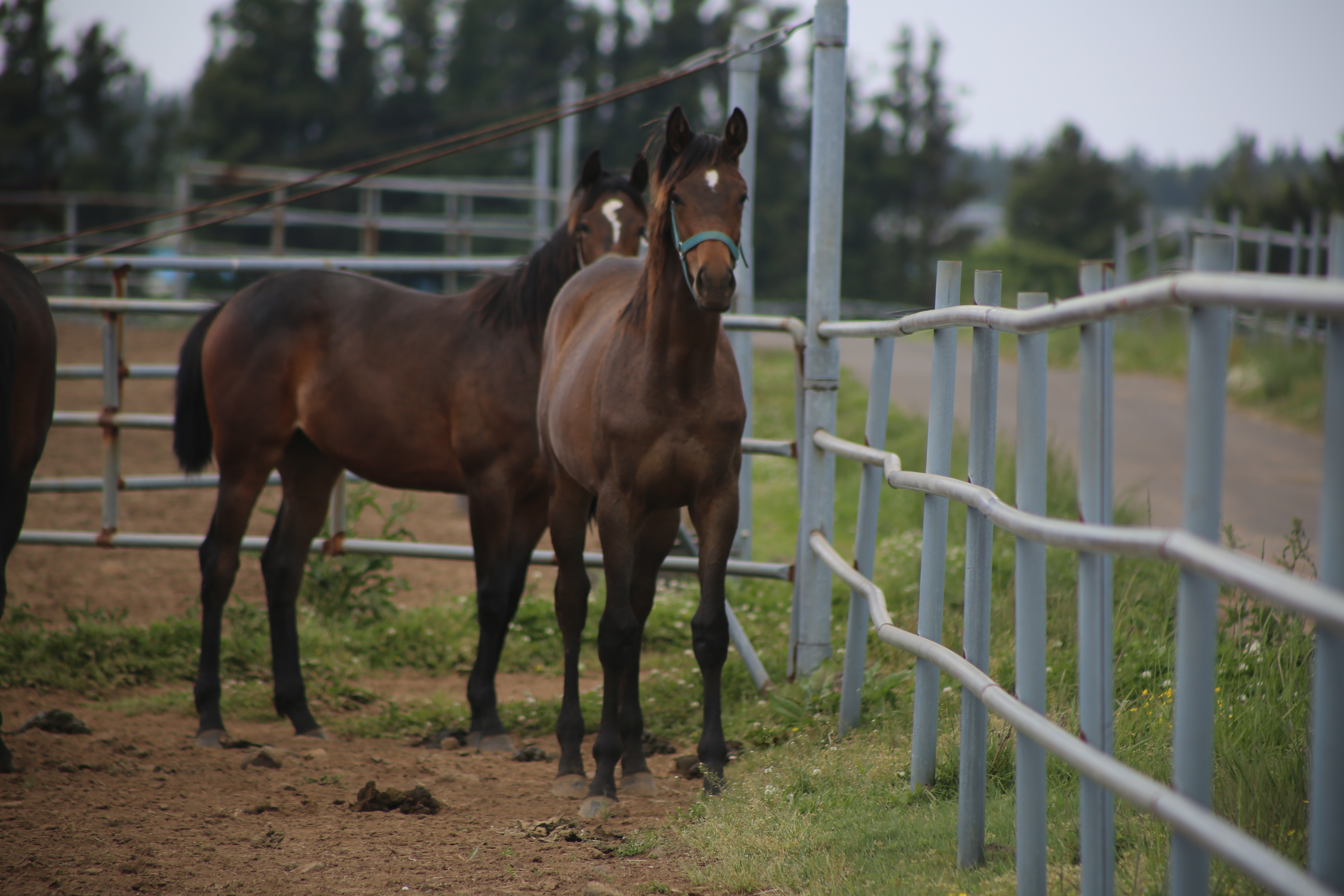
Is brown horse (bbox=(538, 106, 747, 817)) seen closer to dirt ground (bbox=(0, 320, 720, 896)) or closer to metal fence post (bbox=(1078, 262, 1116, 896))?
dirt ground (bbox=(0, 320, 720, 896))

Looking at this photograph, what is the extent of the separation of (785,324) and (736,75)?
1.27m

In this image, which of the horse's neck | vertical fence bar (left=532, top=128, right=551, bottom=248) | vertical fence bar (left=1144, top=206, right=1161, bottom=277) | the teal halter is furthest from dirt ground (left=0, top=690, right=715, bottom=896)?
vertical fence bar (left=1144, top=206, right=1161, bottom=277)

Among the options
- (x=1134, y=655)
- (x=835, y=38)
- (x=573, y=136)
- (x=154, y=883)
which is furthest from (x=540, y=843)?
(x=573, y=136)

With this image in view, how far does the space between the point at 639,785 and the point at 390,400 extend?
191cm

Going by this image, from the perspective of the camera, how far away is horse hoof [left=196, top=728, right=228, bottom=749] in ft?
12.9

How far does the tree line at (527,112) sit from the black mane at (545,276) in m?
21.0

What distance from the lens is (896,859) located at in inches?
92.4

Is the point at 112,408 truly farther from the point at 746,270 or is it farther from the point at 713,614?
the point at 713,614

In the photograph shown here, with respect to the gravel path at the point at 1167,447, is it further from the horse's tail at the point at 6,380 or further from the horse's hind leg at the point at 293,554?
the horse's tail at the point at 6,380

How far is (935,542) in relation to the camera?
2689 millimetres

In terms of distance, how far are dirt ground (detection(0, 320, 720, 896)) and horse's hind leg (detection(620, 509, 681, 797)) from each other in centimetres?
9

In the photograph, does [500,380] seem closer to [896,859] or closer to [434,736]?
[434,736]

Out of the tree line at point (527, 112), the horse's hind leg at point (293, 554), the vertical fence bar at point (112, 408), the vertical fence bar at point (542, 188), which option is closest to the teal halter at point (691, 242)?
the horse's hind leg at point (293, 554)

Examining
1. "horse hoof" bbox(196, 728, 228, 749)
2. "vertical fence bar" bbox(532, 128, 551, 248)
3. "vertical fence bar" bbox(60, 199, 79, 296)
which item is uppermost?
"vertical fence bar" bbox(532, 128, 551, 248)
